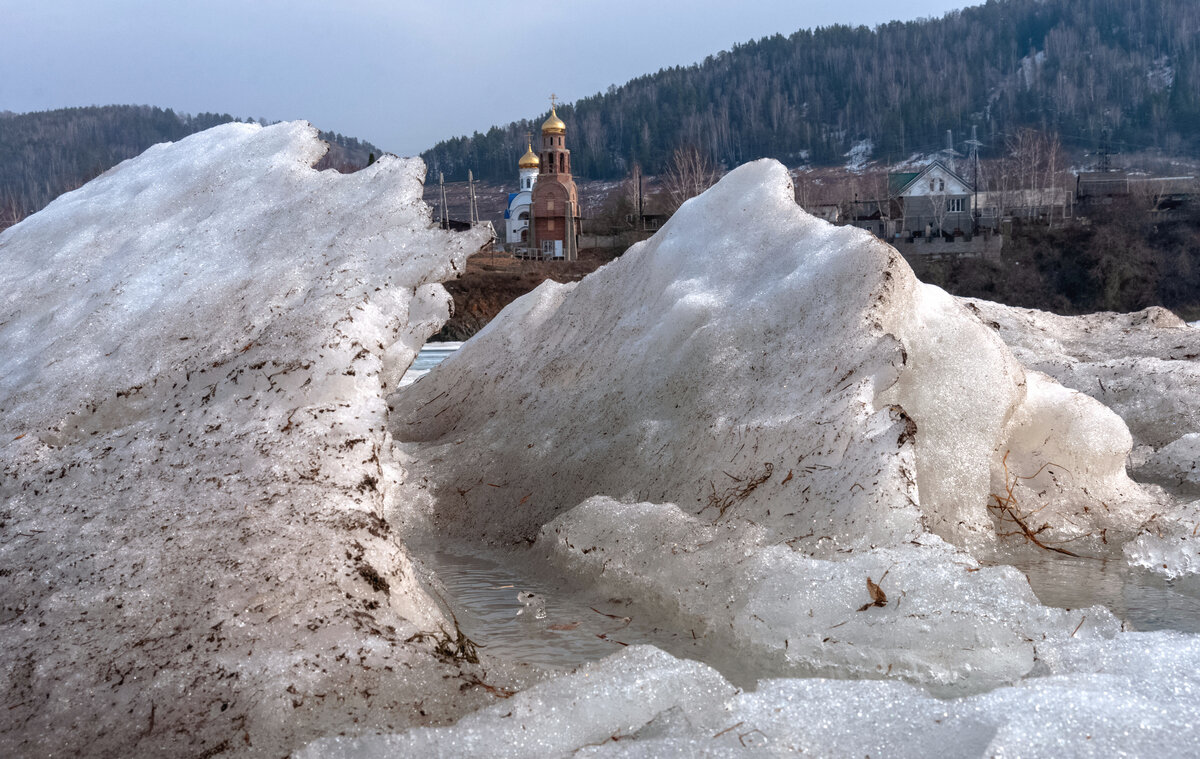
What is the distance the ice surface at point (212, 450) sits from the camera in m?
1.82

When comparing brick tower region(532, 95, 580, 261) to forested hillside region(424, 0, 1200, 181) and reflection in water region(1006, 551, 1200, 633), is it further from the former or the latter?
reflection in water region(1006, 551, 1200, 633)

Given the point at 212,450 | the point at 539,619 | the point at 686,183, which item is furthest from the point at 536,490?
the point at 686,183

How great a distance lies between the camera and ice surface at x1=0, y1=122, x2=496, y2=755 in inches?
71.8

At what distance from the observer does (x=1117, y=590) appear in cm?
288

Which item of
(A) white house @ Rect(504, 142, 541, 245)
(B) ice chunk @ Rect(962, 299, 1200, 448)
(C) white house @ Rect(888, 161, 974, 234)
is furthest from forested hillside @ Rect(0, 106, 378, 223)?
(B) ice chunk @ Rect(962, 299, 1200, 448)

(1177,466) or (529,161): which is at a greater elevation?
(529,161)

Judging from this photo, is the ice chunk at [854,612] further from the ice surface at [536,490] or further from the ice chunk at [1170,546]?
the ice chunk at [1170,546]

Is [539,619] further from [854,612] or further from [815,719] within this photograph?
[815,719]

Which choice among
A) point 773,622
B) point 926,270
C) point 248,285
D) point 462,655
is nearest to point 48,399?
point 248,285

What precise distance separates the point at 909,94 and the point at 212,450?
118385 millimetres

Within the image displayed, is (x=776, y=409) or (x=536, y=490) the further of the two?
(x=536, y=490)

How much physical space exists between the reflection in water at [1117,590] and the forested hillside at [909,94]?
309 feet

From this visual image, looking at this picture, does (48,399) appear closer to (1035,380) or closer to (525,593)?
(525,593)

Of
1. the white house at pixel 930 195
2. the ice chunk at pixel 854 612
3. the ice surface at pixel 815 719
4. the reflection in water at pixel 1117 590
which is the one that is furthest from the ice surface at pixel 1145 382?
the white house at pixel 930 195
